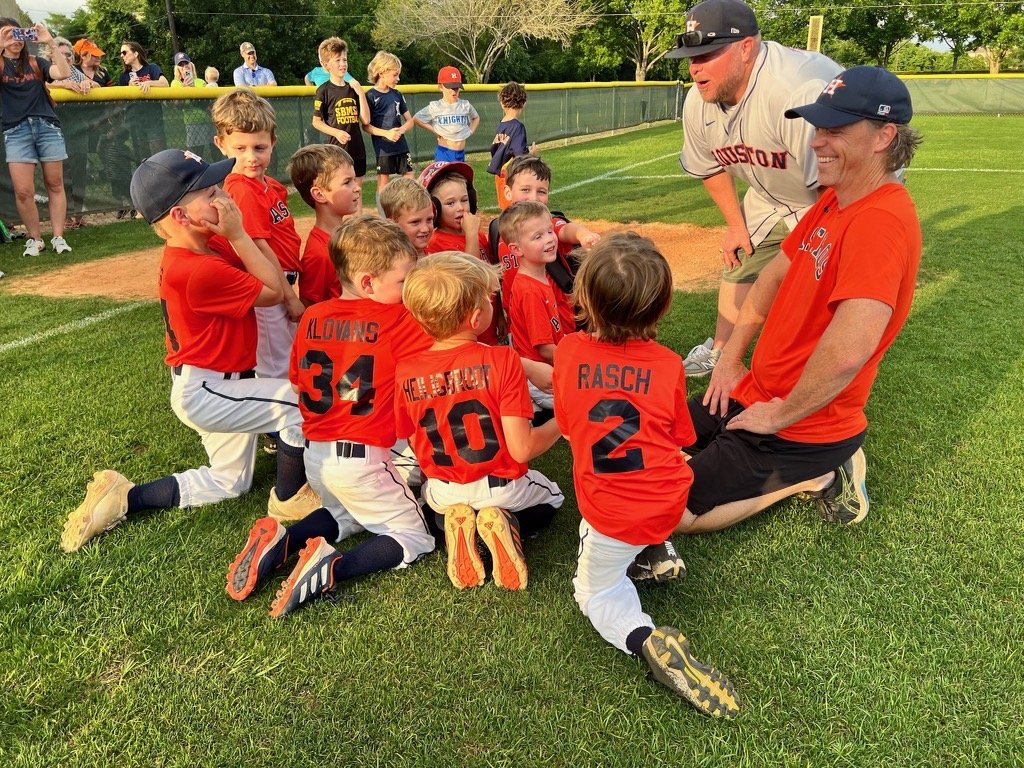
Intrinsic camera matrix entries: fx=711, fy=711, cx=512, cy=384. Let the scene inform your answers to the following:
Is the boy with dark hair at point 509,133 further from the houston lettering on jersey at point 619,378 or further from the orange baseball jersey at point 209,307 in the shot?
the houston lettering on jersey at point 619,378

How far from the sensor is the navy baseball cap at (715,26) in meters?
3.75

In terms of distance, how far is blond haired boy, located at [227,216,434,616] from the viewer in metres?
2.98

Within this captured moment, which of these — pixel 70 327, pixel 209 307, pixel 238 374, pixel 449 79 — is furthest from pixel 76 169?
pixel 209 307

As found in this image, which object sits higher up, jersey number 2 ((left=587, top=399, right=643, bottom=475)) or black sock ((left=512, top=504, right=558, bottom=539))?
jersey number 2 ((left=587, top=399, right=643, bottom=475))

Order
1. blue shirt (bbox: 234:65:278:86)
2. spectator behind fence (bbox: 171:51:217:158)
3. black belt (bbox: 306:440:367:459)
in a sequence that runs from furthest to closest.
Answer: blue shirt (bbox: 234:65:278:86), spectator behind fence (bbox: 171:51:217:158), black belt (bbox: 306:440:367:459)

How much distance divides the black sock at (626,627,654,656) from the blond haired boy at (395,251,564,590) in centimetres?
52

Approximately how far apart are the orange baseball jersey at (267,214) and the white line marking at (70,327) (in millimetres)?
2864

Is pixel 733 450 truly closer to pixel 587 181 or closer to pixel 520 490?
pixel 520 490

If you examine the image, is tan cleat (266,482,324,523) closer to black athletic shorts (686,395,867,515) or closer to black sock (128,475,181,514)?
black sock (128,475,181,514)

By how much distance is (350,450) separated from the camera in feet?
9.80

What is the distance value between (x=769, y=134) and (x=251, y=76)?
1277 centimetres

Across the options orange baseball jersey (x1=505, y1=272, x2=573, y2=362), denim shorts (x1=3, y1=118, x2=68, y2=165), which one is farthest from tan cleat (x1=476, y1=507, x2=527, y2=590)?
denim shorts (x1=3, y1=118, x2=68, y2=165)

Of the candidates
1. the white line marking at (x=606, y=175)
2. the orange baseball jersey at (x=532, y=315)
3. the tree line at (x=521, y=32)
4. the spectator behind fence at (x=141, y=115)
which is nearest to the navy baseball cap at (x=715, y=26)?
the orange baseball jersey at (x=532, y=315)

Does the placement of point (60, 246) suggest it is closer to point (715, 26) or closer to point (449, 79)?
point (449, 79)
